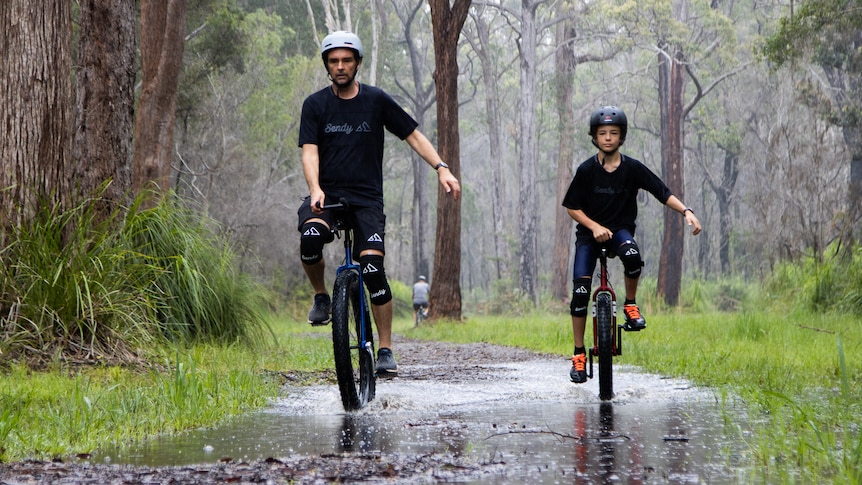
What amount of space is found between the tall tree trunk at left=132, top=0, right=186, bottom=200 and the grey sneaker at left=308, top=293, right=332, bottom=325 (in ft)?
37.8

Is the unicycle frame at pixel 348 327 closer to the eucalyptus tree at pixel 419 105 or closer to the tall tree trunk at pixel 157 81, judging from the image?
the tall tree trunk at pixel 157 81

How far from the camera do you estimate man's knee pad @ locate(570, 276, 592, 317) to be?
780 centimetres

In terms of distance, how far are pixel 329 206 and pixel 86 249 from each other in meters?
3.11

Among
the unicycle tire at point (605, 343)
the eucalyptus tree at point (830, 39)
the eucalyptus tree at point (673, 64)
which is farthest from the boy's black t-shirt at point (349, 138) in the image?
the eucalyptus tree at point (673, 64)

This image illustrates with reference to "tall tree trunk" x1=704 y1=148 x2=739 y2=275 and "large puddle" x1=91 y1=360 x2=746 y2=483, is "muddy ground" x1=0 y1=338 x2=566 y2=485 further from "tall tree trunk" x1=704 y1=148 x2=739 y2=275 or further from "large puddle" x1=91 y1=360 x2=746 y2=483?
"tall tree trunk" x1=704 y1=148 x2=739 y2=275

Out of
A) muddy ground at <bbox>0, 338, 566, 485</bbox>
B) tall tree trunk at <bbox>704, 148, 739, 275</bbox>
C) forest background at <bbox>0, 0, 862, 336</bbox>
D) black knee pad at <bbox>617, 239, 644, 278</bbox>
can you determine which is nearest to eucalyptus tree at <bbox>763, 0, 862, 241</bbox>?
forest background at <bbox>0, 0, 862, 336</bbox>

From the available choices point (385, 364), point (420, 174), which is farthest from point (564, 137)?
point (385, 364)

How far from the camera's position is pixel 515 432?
17.6 ft

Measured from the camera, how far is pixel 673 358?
10.4 meters

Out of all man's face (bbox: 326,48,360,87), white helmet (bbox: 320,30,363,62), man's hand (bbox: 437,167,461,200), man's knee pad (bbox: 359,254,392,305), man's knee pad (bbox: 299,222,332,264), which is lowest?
man's knee pad (bbox: 359,254,392,305)

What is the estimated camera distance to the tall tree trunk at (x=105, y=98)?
10977 mm

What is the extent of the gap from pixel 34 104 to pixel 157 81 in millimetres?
10459

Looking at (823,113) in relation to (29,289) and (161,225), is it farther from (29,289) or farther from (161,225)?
(29,289)

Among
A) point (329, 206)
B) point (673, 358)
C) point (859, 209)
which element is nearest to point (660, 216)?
point (859, 209)
